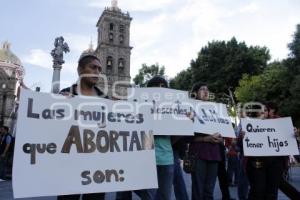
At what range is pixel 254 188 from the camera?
6012 mm

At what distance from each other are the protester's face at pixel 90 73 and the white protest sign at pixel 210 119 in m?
2.00

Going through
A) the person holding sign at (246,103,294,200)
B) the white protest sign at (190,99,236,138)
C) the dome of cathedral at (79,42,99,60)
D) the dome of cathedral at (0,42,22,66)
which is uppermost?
the dome of cathedral at (0,42,22,66)

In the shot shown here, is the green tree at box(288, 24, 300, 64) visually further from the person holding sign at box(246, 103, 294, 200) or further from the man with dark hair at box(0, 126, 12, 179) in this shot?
the person holding sign at box(246, 103, 294, 200)

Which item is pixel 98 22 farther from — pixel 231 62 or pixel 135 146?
pixel 135 146

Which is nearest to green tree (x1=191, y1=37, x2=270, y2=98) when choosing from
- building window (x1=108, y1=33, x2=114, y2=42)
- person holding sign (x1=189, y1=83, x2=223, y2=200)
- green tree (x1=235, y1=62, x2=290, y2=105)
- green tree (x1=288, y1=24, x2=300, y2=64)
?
green tree (x1=235, y1=62, x2=290, y2=105)

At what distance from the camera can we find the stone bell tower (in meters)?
65.4

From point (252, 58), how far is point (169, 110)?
134ft

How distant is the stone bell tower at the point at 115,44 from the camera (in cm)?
6544

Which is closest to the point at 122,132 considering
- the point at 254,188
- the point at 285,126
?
the point at 254,188

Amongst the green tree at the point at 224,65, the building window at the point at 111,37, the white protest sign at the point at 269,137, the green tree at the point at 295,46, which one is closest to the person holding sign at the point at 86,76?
the white protest sign at the point at 269,137

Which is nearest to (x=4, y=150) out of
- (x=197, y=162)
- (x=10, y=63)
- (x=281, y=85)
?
(x=197, y=162)

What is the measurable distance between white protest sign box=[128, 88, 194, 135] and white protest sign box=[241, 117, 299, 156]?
1.48 meters

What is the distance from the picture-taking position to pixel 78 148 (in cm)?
362

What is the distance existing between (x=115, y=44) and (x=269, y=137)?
6101 cm
